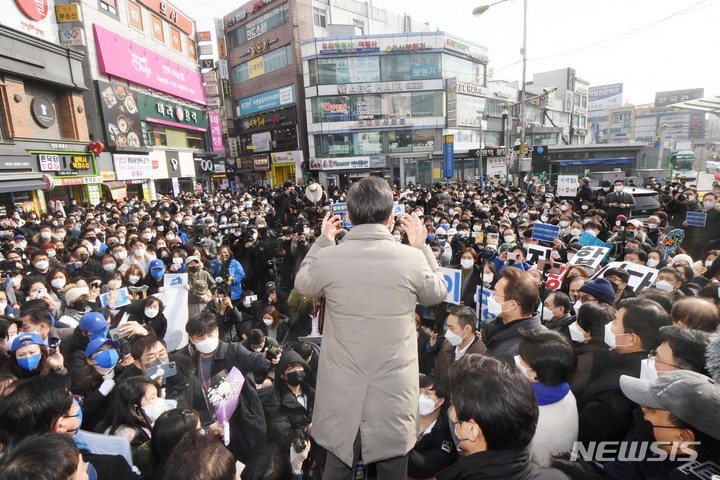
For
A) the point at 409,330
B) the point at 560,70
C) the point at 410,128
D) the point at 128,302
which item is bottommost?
the point at 128,302

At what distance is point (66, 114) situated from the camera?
19.9 m

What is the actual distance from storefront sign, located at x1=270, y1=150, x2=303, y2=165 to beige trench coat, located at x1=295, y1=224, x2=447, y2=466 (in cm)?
3435

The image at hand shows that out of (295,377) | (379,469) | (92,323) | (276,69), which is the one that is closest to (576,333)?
(379,469)

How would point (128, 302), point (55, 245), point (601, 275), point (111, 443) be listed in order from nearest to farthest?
point (111, 443)
point (601, 275)
point (128, 302)
point (55, 245)

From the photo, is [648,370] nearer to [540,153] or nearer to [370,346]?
[370,346]

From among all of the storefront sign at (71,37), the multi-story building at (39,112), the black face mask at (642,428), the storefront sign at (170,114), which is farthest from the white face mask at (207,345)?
the storefront sign at (170,114)

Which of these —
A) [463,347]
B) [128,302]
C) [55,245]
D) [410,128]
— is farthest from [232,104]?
[463,347]

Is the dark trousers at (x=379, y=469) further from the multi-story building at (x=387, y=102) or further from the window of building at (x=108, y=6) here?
the multi-story building at (x=387, y=102)

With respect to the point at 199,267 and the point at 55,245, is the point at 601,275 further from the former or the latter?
the point at 55,245

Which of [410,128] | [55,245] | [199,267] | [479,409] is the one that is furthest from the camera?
[410,128]

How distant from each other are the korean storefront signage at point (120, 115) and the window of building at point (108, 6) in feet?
14.1

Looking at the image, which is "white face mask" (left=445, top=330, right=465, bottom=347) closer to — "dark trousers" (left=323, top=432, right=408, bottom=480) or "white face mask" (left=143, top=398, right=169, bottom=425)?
"dark trousers" (left=323, top=432, right=408, bottom=480)

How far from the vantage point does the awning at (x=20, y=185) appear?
14.8m

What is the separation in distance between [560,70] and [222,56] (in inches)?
1784
